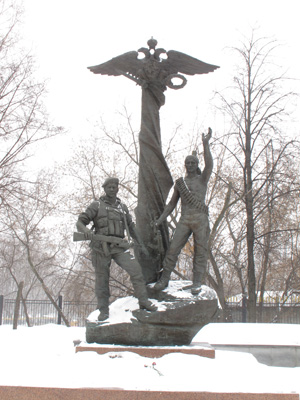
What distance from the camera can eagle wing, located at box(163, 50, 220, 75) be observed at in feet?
23.4

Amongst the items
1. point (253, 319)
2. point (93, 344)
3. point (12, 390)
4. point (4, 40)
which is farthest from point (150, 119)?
point (253, 319)

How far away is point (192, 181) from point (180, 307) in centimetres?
200

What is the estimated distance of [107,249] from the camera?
5.84 metres

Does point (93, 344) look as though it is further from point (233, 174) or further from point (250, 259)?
point (233, 174)

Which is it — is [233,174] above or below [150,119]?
above

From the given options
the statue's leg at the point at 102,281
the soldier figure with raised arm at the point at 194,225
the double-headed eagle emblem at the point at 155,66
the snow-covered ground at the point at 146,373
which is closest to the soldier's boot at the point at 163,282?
the soldier figure with raised arm at the point at 194,225

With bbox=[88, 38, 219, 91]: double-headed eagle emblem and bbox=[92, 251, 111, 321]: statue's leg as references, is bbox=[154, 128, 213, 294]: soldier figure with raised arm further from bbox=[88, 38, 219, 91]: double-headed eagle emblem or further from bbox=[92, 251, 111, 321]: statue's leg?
bbox=[88, 38, 219, 91]: double-headed eagle emblem

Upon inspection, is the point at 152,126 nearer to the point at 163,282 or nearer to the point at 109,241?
the point at 109,241

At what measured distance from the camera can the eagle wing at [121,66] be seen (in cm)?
713

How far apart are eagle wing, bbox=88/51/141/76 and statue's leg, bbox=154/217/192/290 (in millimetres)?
2860

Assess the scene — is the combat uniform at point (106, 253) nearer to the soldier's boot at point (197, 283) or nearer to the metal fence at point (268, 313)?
the soldier's boot at point (197, 283)

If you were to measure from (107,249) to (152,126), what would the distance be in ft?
7.72

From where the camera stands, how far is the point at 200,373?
14.9 feet


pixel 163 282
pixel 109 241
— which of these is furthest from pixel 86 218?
pixel 163 282
